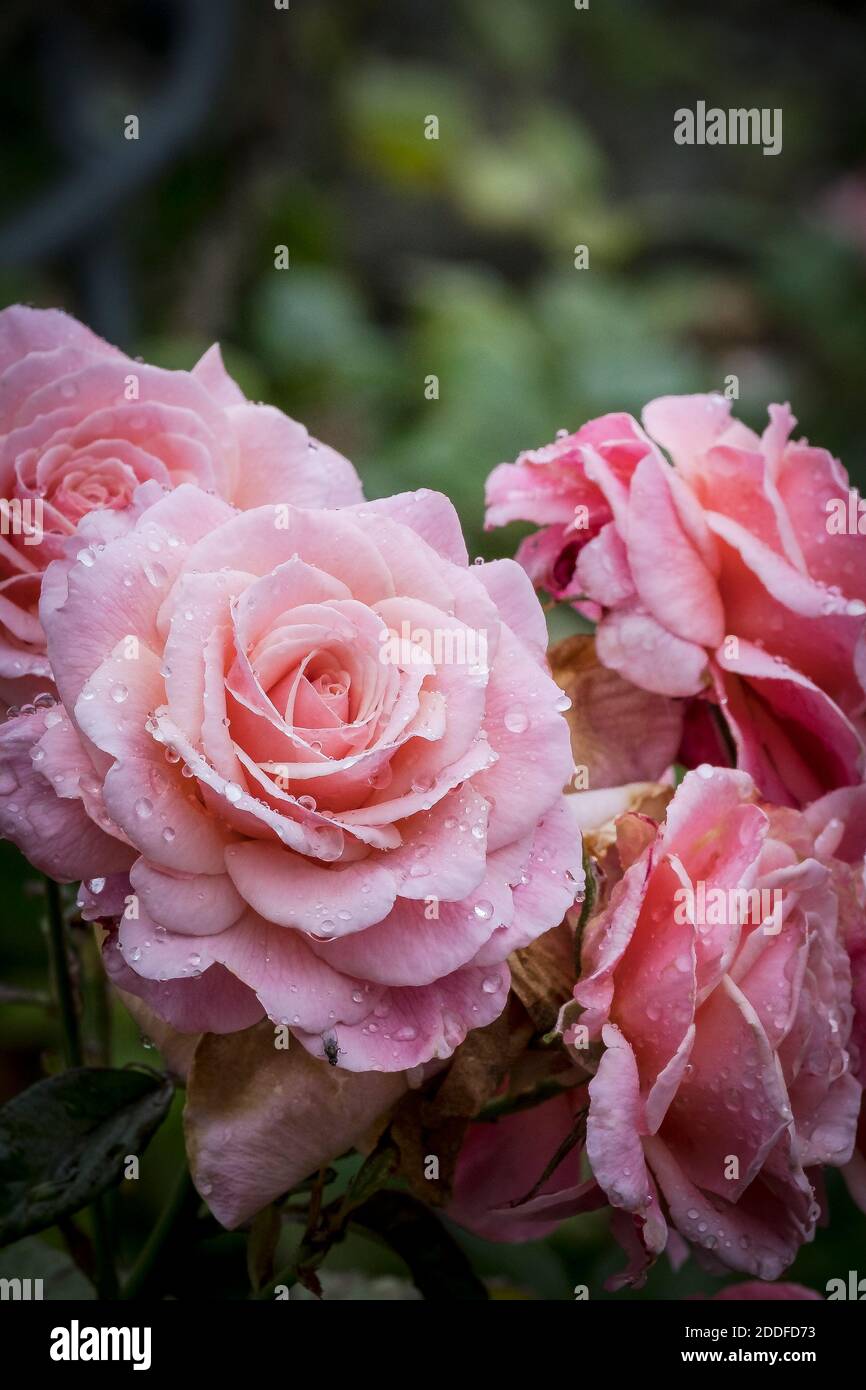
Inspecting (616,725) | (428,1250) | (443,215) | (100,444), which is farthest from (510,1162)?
(443,215)

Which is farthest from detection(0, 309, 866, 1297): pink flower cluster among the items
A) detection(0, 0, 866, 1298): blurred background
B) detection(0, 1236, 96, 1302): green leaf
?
detection(0, 0, 866, 1298): blurred background

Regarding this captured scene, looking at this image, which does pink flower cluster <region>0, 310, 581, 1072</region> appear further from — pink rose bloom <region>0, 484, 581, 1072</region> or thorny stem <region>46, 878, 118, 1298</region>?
thorny stem <region>46, 878, 118, 1298</region>

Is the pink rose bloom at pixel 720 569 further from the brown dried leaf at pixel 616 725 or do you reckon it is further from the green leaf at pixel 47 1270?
the green leaf at pixel 47 1270

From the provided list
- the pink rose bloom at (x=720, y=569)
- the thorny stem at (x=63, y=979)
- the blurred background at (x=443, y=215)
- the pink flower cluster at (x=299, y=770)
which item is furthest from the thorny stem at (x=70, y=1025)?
the blurred background at (x=443, y=215)

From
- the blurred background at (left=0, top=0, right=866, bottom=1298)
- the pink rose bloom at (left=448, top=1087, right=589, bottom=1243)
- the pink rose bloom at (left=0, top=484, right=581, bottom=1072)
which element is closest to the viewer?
the pink rose bloom at (left=0, top=484, right=581, bottom=1072)

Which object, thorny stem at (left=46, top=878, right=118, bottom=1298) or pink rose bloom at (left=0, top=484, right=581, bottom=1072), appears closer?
pink rose bloom at (left=0, top=484, right=581, bottom=1072)

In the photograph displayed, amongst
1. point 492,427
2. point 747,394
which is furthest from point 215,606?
point 747,394
